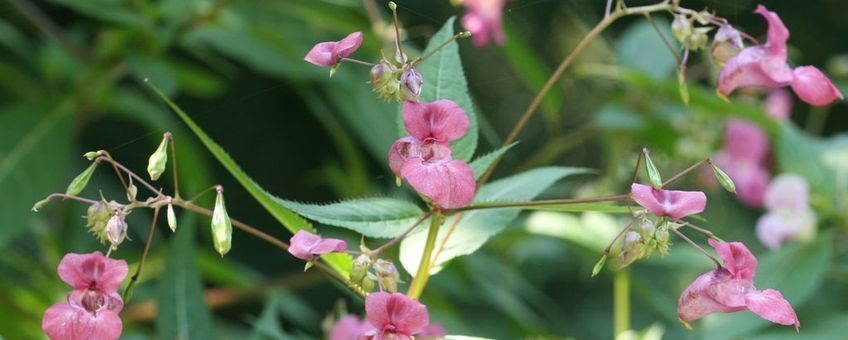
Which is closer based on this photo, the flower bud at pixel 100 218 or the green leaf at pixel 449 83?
the flower bud at pixel 100 218

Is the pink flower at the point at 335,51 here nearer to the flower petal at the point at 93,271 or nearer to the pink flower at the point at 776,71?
the flower petal at the point at 93,271

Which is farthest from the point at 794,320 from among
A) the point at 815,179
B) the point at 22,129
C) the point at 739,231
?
the point at 739,231

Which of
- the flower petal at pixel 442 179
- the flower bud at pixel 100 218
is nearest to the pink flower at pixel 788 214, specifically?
the flower petal at pixel 442 179

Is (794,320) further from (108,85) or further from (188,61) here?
(188,61)

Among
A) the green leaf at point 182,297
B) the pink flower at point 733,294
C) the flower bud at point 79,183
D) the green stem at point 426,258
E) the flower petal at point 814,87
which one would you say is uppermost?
the green leaf at point 182,297

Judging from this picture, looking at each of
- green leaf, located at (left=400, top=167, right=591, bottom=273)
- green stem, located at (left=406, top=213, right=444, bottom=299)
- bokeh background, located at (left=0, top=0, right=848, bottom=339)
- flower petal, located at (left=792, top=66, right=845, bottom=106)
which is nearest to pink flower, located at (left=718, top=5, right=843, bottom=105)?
flower petal, located at (left=792, top=66, right=845, bottom=106)

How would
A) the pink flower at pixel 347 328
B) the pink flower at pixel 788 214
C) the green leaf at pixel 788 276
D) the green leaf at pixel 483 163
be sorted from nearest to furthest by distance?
the green leaf at pixel 483 163
the pink flower at pixel 347 328
the green leaf at pixel 788 276
the pink flower at pixel 788 214

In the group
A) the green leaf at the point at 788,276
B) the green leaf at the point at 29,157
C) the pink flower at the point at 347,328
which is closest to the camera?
the pink flower at the point at 347,328
